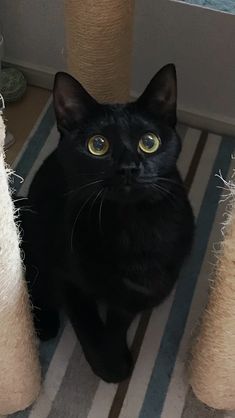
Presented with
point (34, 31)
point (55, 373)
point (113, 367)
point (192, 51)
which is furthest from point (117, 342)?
point (34, 31)

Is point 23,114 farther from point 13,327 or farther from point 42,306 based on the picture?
point 13,327

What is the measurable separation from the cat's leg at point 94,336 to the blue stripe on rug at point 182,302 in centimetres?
9

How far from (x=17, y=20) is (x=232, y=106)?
0.66 meters

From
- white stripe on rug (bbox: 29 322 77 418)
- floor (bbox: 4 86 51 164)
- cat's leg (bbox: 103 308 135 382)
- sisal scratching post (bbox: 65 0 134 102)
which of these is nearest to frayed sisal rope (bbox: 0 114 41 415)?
white stripe on rug (bbox: 29 322 77 418)

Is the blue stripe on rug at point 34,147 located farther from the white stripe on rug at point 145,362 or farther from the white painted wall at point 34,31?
the white stripe on rug at point 145,362

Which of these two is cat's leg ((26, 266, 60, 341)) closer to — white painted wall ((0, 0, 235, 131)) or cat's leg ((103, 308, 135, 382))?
cat's leg ((103, 308, 135, 382))

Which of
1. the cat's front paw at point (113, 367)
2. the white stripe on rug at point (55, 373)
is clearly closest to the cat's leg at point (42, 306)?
the white stripe on rug at point (55, 373)

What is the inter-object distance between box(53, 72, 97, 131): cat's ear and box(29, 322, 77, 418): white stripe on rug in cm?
52

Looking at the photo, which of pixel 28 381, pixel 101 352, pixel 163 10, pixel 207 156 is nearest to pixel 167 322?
pixel 101 352

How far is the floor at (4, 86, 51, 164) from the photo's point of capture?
158 cm

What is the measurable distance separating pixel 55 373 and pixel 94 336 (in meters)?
0.18

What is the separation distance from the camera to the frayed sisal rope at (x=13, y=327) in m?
0.74

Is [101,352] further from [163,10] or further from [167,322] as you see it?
[163,10]

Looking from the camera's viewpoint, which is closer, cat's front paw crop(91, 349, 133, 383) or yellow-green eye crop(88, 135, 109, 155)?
yellow-green eye crop(88, 135, 109, 155)
